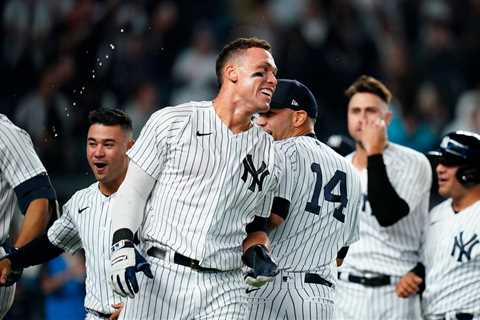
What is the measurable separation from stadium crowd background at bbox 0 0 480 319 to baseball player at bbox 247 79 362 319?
4140 mm

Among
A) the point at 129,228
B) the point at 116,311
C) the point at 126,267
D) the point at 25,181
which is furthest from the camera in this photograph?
the point at 25,181

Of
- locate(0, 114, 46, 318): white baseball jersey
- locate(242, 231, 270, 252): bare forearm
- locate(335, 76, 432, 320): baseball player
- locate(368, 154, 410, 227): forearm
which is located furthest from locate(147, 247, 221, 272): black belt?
locate(335, 76, 432, 320): baseball player

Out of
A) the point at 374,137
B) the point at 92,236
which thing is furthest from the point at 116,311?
the point at 374,137

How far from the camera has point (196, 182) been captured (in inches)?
238

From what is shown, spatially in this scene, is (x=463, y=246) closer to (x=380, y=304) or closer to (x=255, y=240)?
(x=380, y=304)

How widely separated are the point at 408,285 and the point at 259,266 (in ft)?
8.57

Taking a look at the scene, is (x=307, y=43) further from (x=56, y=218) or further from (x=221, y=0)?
(x=56, y=218)

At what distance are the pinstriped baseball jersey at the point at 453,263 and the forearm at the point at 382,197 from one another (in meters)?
0.30

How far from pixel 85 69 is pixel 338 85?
9.56ft

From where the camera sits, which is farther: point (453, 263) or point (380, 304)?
point (380, 304)

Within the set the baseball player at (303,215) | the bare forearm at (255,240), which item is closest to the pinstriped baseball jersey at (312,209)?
the baseball player at (303,215)

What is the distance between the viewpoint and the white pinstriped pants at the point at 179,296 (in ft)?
19.7

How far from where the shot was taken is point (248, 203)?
620cm

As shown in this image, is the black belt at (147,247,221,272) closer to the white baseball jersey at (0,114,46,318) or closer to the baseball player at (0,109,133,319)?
the baseball player at (0,109,133,319)
